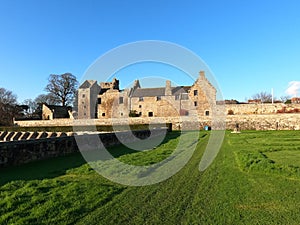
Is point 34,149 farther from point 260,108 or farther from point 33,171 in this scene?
point 260,108

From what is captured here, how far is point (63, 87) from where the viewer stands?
5641cm

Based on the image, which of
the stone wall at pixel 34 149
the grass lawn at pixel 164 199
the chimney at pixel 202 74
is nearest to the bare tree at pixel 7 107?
the chimney at pixel 202 74

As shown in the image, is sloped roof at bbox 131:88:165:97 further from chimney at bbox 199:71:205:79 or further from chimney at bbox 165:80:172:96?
chimney at bbox 199:71:205:79

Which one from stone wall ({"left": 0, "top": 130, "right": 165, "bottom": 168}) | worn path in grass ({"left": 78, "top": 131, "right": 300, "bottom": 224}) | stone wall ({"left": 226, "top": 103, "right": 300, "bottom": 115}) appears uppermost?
stone wall ({"left": 226, "top": 103, "right": 300, "bottom": 115})

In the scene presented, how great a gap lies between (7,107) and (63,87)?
1151 cm

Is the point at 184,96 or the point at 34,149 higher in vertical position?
the point at 184,96

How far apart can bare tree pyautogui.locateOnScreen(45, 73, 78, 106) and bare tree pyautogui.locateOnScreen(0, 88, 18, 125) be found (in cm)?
785

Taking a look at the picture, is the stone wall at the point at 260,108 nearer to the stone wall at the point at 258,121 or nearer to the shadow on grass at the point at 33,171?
the stone wall at the point at 258,121

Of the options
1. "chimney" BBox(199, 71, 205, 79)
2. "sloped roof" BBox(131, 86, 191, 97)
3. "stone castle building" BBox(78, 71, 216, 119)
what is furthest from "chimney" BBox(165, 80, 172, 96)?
"chimney" BBox(199, 71, 205, 79)

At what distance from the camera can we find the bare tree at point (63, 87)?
A: 183 ft

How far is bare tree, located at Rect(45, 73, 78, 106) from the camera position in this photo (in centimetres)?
5566

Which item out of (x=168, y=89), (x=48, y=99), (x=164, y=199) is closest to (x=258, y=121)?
(x=168, y=89)

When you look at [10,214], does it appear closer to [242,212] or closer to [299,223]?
[242,212]

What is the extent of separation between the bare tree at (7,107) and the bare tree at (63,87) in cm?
785
